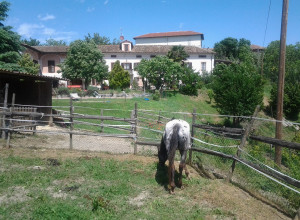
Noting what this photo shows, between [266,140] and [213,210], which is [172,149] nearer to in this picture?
[213,210]

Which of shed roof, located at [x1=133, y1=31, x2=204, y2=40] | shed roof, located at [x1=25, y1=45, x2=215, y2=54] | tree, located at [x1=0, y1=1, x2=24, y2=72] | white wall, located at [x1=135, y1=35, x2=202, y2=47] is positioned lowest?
tree, located at [x1=0, y1=1, x2=24, y2=72]

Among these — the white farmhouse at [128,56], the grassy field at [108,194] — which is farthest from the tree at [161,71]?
the grassy field at [108,194]

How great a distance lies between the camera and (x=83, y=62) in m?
31.2

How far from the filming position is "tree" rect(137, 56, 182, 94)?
29.4 meters

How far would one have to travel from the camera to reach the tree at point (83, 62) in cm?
3155

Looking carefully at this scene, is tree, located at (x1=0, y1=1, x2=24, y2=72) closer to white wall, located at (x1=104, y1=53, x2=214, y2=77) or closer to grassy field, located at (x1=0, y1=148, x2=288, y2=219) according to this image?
grassy field, located at (x1=0, y1=148, x2=288, y2=219)

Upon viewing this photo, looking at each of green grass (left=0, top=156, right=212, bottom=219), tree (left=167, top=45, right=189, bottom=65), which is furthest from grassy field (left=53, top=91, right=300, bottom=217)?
tree (left=167, top=45, right=189, bottom=65)

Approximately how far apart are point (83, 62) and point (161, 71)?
994cm

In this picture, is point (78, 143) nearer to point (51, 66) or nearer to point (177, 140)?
point (177, 140)

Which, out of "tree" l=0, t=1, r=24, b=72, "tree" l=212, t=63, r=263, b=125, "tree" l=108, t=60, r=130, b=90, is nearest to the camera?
"tree" l=0, t=1, r=24, b=72

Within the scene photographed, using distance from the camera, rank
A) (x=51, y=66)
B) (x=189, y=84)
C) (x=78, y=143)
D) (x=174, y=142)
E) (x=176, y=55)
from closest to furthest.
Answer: (x=174, y=142), (x=78, y=143), (x=189, y=84), (x=176, y=55), (x=51, y=66)

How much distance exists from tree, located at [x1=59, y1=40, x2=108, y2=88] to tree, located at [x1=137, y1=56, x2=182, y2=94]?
611cm

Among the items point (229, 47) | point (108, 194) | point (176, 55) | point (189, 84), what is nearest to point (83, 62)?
point (176, 55)

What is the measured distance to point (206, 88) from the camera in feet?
114
